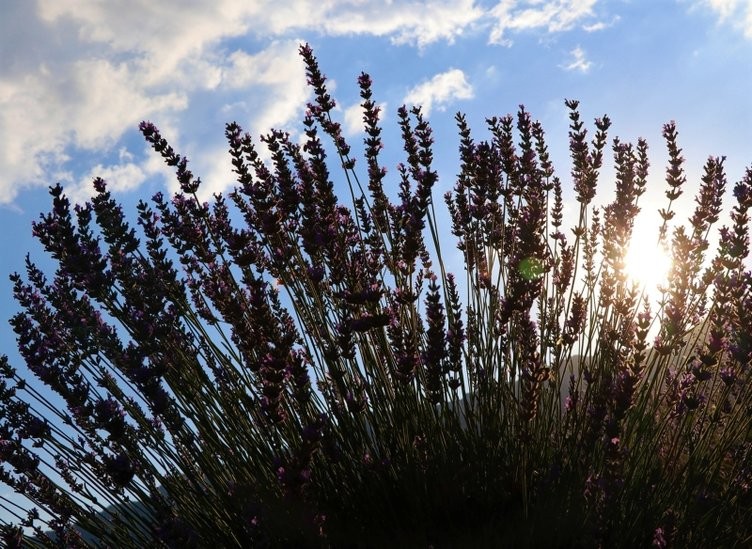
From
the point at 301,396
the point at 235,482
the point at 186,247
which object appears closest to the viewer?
the point at 301,396

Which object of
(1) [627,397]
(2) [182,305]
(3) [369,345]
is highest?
(2) [182,305]

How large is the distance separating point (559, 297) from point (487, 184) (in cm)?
63

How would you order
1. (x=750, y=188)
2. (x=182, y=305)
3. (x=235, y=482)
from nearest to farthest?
(x=235, y=482) < (x=750, y=188) < (x=182, y=305)

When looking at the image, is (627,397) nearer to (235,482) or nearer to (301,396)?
(301,396)

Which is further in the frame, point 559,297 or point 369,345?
point 559,297

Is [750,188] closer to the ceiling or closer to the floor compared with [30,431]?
closer to the ceiling

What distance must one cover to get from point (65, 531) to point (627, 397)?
8.09 ft

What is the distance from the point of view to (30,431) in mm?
2922

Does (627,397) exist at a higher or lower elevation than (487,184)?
lower

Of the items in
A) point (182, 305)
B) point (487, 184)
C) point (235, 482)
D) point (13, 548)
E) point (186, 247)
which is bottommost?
point (13, 548)

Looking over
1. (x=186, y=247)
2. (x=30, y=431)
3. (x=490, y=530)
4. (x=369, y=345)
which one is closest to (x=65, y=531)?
(x=30, y=431)

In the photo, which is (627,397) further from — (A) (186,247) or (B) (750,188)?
(A) (186,247)

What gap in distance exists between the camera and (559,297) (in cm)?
303

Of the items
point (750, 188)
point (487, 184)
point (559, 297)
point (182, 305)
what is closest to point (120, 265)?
point (182, 305)
